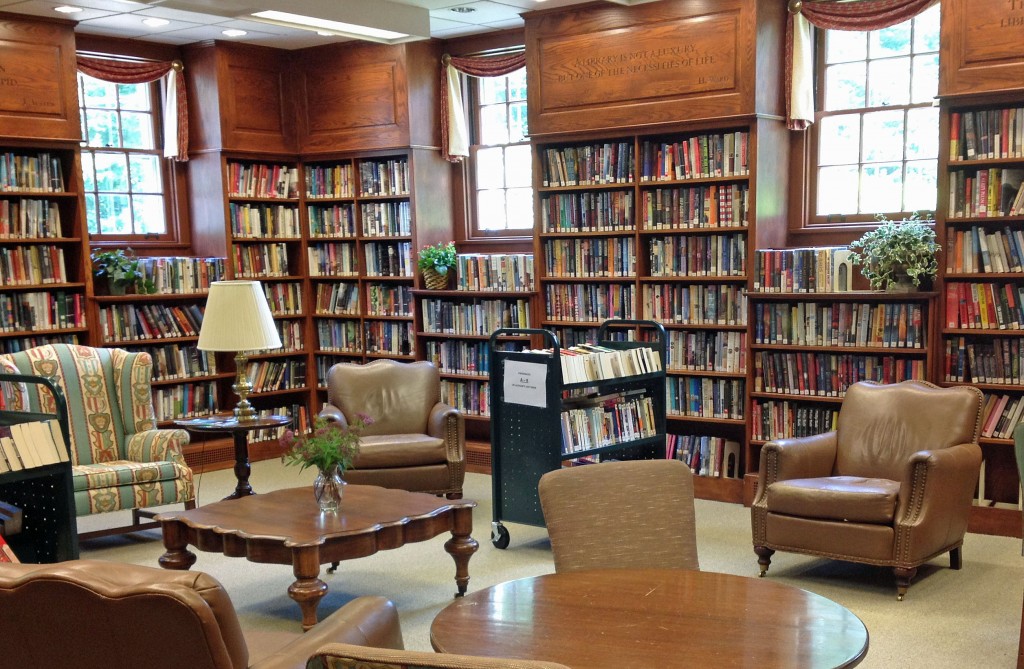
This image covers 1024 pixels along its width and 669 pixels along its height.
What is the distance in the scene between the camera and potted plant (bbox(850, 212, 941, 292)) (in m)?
5.50

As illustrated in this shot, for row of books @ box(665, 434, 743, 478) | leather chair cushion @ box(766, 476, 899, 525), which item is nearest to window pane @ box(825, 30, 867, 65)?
row of books @ box(665, 434, 743, 478)

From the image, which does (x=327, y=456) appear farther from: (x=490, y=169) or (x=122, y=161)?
(x=122, y=161)

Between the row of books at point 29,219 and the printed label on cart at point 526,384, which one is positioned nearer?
the printed label on cart at point 526,384

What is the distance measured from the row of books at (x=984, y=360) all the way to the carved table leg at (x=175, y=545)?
157 inches

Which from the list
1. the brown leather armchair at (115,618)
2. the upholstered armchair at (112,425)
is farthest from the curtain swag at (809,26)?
the brown leather armchair at (115,618)

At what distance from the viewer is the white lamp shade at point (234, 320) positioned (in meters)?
5.50

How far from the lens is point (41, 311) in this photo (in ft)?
22.0

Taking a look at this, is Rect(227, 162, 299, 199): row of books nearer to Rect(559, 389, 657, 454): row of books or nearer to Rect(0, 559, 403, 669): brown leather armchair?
Rect(559, 389, 657, 454): row of books

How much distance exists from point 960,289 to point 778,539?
184 cm

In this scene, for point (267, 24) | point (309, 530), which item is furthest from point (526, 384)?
point (267, 24)

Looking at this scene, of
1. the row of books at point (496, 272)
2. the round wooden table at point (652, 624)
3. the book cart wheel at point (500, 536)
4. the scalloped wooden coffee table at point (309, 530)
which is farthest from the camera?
the row of books at point (496, 272)

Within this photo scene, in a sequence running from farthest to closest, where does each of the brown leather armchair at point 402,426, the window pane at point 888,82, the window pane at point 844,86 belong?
the window pane at point 844,86 < the window pane at point 888,82 < the brown leather armchair at point 402,426

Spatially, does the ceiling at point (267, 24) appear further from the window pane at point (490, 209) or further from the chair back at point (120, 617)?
the chair back at point (120, 617)

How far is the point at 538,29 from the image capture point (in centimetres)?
673
